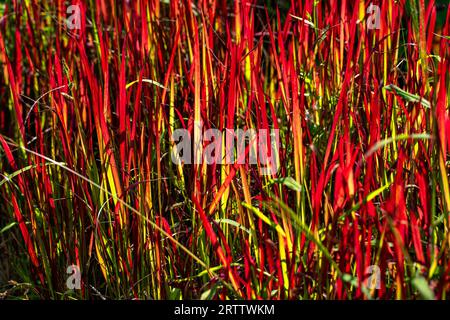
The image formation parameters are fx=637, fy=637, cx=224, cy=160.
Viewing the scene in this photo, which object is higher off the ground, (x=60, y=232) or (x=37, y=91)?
(x=37, y=91)

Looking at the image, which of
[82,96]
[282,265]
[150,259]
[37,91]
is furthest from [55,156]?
[282,265]

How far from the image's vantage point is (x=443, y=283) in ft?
Answer: 3.10

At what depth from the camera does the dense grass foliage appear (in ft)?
3.49

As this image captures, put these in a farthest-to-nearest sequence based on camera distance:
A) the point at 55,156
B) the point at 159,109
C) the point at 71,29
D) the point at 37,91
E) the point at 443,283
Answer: the point at 37,91 → the point at 71,29 → the point at 55,156 → the point at 159,109 → the point at 443,283

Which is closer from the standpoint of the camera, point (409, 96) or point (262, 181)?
point (409, 96)

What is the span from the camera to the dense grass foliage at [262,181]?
3.49 ft

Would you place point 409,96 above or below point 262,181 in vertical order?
above

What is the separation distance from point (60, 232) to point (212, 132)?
419 millimetres

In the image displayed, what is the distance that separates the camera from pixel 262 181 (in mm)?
1305
